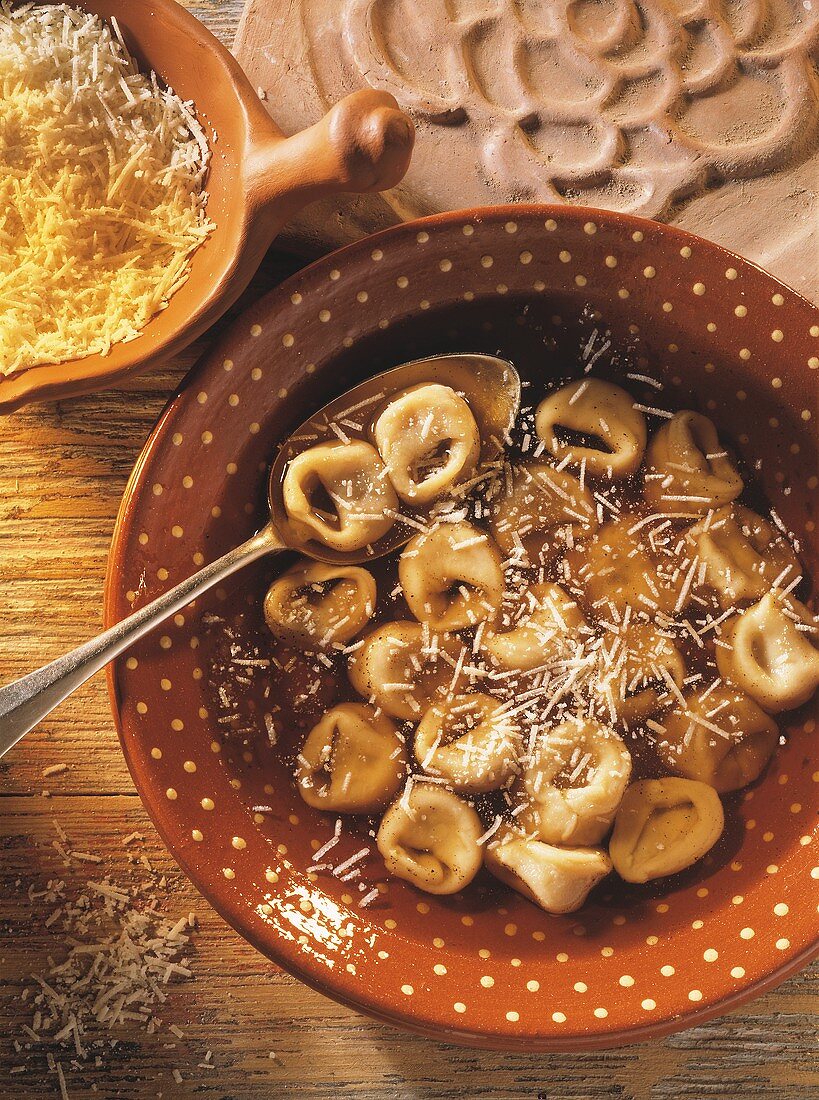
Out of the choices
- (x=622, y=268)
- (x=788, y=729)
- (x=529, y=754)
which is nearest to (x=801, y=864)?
(x=788, y=729)

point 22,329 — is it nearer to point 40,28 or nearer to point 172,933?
point 40,28

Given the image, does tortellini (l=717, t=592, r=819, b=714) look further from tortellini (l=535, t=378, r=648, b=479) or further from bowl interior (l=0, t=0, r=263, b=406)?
bowl interior (l=0, t=0, r=263, b=406)

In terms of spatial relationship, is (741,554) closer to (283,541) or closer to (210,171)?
(283,541)

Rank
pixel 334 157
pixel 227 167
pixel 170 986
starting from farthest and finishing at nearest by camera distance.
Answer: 1. pixel 170 986
2. pixel 227 167
3. pixel 334 157

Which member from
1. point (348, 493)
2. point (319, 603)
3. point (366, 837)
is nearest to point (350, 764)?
point (366, 837)

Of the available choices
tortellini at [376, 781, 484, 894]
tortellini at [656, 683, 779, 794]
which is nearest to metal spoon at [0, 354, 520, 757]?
tortellini at [376, 781, 484, 894]

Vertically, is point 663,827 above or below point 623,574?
below
